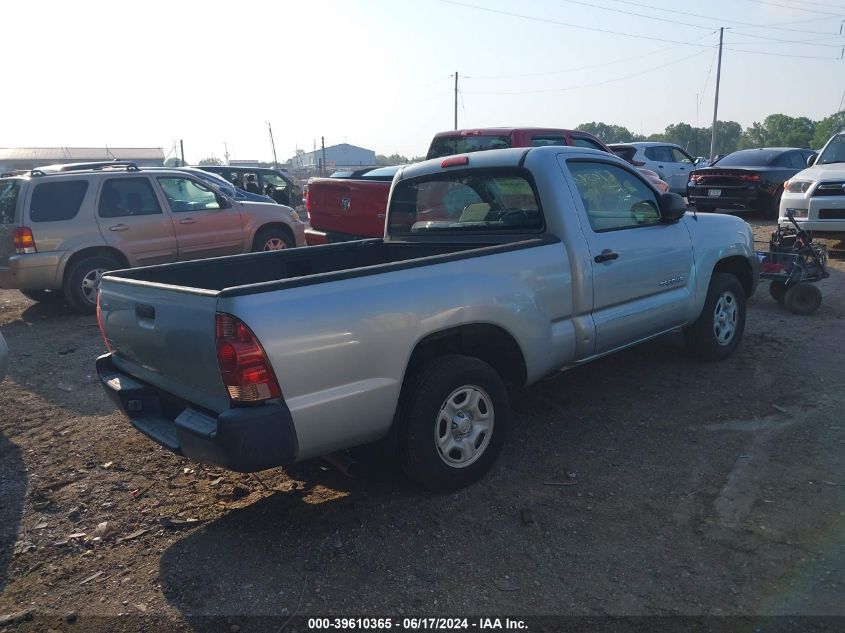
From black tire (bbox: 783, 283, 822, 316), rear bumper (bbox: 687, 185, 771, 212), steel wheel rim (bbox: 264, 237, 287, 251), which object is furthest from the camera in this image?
rear bumper (bbox: 687, 185, 771, 212)

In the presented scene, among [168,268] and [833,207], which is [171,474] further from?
[833,207]

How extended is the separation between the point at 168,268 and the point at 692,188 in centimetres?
1325

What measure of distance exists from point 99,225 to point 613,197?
680 cm

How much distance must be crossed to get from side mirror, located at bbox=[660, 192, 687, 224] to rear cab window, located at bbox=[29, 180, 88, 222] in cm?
723

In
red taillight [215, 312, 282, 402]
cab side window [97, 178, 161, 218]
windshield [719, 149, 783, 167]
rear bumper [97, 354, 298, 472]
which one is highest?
windshield [719, 149, 783, 167]

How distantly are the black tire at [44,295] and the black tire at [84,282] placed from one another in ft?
2.90

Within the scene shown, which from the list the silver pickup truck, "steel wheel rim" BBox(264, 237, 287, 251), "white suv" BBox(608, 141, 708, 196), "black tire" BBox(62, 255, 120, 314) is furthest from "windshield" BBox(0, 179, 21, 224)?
"white suv" BBox(608, 141, 708, 196)

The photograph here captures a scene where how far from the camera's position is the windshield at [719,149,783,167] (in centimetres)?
1505

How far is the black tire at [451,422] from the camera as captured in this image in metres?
3.50

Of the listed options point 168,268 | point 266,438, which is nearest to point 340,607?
point 266,438

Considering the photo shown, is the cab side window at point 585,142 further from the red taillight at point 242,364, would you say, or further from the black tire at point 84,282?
the red taillight at point 242,364

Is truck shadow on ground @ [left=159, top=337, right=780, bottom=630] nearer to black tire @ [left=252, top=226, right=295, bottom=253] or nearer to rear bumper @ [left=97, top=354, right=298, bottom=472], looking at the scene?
rear bumper @ [left=97, top=354, right=298, bottom=472]

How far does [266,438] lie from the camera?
295 centimetres

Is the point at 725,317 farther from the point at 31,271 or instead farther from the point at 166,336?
the point at 31,271
